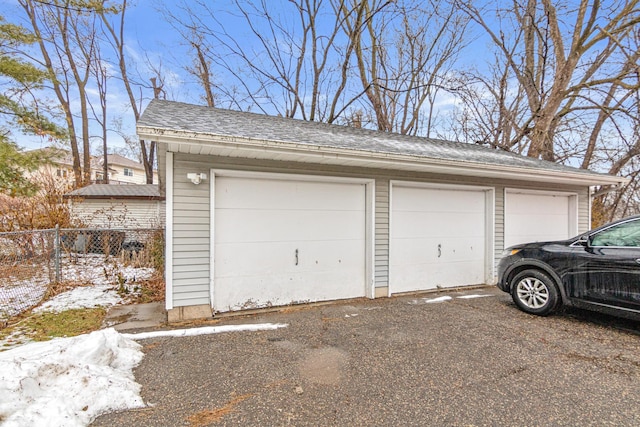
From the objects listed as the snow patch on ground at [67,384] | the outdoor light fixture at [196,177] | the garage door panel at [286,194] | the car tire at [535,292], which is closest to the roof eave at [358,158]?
the outdoor light fixture at [196,177]

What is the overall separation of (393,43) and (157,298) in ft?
39.2

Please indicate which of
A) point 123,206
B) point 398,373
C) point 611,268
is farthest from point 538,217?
point 123,206

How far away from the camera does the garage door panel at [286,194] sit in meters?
4.17

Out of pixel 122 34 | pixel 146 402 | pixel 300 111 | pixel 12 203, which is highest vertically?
pixel 122 34

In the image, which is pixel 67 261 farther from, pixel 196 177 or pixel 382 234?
pixel 382 234

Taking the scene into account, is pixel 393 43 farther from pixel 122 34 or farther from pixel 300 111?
pixel 122 34

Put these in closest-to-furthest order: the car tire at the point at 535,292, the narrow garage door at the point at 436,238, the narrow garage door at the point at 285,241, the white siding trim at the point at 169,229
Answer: the white siding trim at the point at 169,229 → the car tire at the point at 535,292 → the narrow garage door at the point at 285,241 → the narrow garage door at the point at 436,238

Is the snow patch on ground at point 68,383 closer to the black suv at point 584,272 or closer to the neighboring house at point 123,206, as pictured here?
the black suv at point 584,272

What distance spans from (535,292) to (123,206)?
1315cm

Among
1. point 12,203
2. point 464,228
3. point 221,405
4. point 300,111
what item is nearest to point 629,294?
point 464,228

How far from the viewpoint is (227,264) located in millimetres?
4145

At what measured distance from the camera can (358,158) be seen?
14.0ft

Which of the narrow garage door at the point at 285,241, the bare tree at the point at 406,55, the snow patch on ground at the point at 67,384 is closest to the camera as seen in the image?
the snow patch on ground at the point at 67,384

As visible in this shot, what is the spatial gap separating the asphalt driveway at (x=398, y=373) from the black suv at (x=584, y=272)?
325 mm
